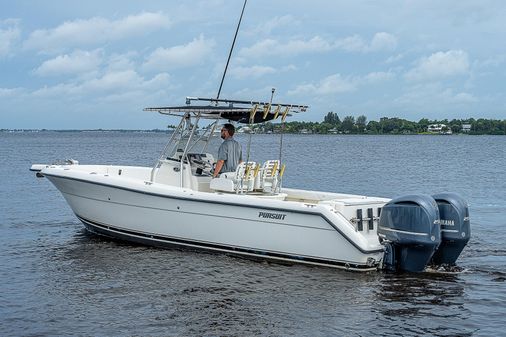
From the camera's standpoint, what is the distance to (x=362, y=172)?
36344 mm

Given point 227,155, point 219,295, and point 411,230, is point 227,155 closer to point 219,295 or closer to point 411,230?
point 219,295

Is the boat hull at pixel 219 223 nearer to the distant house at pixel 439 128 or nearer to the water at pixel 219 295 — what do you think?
the water at pixel 219 295

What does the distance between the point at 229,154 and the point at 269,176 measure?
2.73 ft

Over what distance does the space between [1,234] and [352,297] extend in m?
8.50

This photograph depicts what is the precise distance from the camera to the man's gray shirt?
12.5 meters

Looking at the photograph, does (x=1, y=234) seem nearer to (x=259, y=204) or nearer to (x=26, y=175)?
(x=259, y=204)

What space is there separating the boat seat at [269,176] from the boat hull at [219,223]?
3.91ft

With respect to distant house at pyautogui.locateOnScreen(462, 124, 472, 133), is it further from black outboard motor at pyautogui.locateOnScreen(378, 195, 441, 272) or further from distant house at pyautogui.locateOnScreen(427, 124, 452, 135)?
black outboard motor at pyautogui.locateOnScreen(378, 195, 441, 272)

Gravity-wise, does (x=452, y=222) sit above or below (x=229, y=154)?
below

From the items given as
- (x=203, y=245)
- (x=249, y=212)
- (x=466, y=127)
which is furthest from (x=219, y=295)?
(x=466, y=127)

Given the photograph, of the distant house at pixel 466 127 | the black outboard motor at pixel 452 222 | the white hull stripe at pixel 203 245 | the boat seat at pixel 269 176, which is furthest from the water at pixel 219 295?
the distant house at pixel 466 127

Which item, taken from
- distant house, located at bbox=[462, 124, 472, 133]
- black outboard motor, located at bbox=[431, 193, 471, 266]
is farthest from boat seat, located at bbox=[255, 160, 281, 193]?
distant house, located at bbox=[462, 124, 472, 133]

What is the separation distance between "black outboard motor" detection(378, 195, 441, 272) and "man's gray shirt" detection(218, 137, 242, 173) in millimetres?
3203

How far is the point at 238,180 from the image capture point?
11930mm
